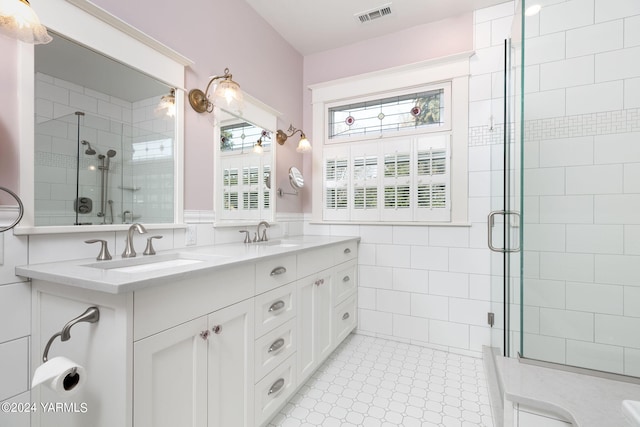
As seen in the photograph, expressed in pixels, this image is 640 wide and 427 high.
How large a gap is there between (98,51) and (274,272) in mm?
1294

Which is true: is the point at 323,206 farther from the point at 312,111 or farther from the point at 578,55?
the point at 578,55

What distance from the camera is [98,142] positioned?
1299mm

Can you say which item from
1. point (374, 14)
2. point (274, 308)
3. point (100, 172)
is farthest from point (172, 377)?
point (374, 14)

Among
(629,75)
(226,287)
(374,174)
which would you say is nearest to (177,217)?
(226,287)

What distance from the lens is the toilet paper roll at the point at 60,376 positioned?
0.74 m

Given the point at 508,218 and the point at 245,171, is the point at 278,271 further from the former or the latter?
the point at 508,218

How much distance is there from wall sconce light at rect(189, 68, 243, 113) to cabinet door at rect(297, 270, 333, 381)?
1.21m

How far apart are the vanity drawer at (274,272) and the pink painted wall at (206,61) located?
71cm

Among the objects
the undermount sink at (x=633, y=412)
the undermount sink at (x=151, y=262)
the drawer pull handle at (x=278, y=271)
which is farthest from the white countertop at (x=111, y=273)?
the undermount sink at (x=633, y=412)

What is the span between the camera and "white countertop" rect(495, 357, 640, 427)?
88 centimetres

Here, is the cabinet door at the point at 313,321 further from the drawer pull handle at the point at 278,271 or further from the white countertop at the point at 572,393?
the white countertop at the point at 572,393

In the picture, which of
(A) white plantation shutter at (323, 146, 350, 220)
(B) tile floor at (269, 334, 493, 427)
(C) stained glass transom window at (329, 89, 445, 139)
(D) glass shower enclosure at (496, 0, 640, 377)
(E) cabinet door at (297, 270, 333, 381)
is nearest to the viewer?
(D) glass shower enclosure at (496, 0, 640, 377)

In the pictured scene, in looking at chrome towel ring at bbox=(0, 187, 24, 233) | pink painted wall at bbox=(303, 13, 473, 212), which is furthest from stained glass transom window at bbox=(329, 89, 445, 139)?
chrome towel ring at bbox=(0, 187, 24, 233)

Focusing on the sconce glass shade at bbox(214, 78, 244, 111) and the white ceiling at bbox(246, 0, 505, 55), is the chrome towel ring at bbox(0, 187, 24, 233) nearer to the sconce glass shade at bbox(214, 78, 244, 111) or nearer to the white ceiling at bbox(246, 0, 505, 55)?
the sconce glass shade at bbox(214, 78, 244, 111)
